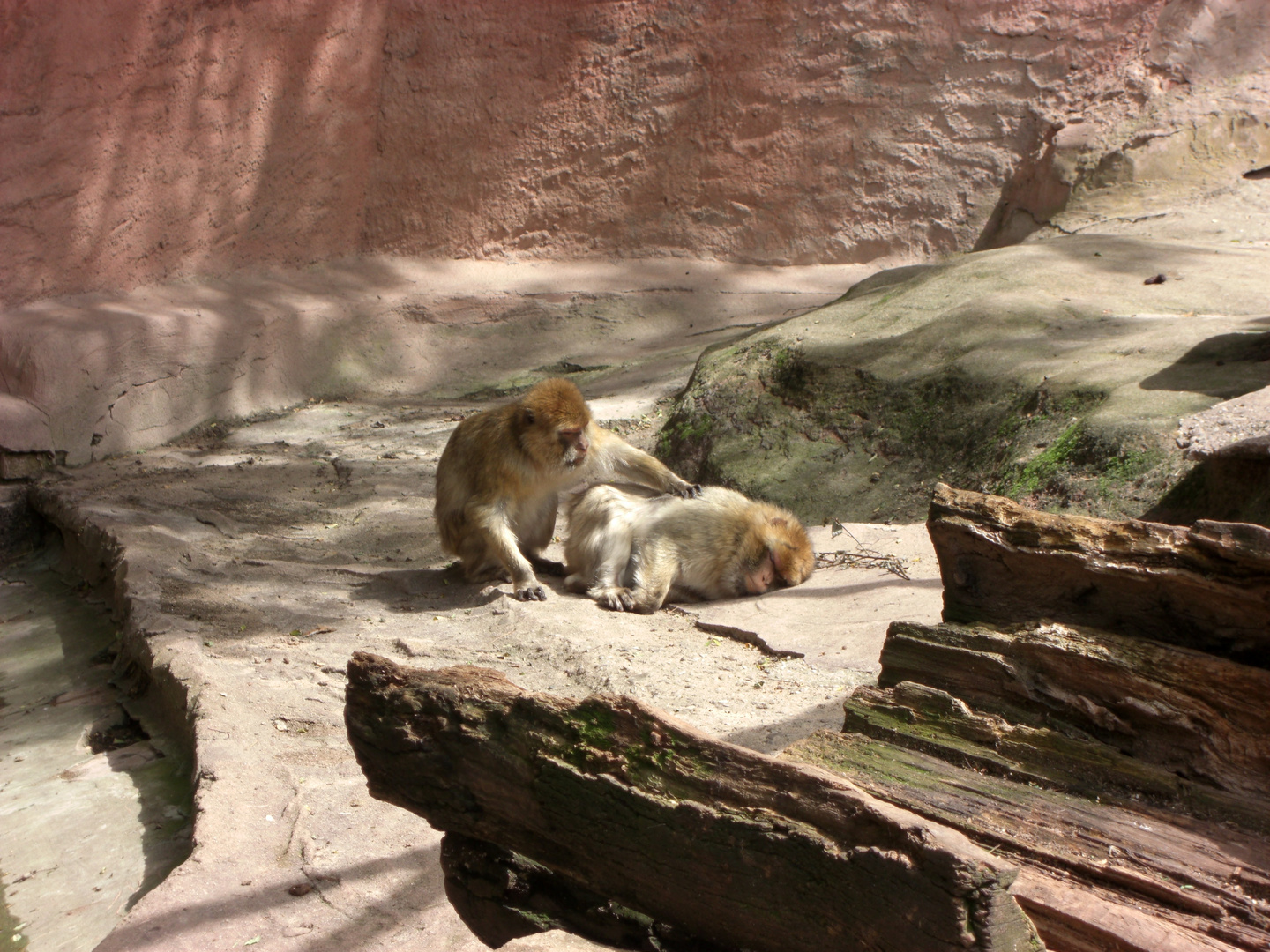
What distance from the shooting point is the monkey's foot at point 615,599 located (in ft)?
19.1

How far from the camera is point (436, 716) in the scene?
2740mm

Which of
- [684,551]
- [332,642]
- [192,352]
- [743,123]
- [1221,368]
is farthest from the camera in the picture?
[743,123]

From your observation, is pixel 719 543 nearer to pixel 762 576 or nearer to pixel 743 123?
pixel 762 576

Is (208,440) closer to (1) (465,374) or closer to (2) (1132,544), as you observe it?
(1) (465,374)

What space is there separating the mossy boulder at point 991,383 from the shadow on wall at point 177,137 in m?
5.63

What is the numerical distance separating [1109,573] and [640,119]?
1117 cm

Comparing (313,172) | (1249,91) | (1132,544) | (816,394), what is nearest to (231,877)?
(1132,544)

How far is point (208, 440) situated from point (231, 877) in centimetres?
741

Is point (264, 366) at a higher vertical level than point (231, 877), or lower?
higher

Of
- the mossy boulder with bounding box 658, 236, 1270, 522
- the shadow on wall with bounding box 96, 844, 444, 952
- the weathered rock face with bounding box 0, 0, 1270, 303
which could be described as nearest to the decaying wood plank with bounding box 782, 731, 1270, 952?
the shadow on wall with bounding box 96, 844, 444, 952

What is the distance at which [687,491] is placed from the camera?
20.9 ft

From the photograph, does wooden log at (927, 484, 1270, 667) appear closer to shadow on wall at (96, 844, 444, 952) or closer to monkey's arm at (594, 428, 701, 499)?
shadow on wall at (96, 844, 444, 952)

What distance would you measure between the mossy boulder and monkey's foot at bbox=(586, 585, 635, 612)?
1.58 metres

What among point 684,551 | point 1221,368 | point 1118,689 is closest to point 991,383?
point 1221,368
